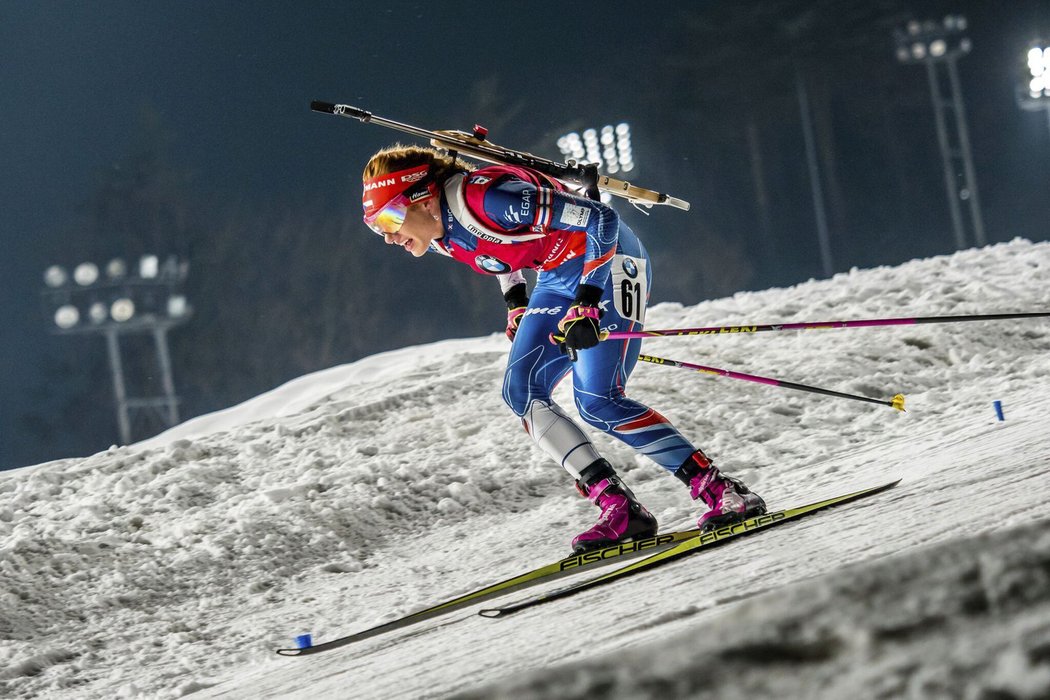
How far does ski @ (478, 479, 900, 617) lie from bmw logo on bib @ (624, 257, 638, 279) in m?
0.98

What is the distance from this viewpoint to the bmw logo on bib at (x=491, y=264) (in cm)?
375

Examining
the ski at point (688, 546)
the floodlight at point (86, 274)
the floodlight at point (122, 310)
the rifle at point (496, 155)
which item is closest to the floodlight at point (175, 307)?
Result: the floodlight at point (122, 310)

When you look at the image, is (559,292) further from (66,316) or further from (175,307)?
(175,307)

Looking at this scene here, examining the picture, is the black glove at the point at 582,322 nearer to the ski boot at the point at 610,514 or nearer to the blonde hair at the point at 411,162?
the ski boot at the point at 610,514

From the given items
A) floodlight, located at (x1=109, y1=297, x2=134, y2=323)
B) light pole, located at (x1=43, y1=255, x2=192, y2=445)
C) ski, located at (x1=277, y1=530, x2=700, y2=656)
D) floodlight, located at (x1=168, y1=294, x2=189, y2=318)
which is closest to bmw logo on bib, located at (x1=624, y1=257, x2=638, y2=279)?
ski, located at (x1=277, y1=530, x2=700, y2=656)

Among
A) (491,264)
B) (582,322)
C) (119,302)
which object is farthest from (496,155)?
(119,302)

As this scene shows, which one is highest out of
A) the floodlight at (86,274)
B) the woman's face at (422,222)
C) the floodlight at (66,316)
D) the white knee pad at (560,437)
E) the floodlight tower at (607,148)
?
the floodlight tower at (607,148)

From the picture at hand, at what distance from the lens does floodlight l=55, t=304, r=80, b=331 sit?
1948 cm

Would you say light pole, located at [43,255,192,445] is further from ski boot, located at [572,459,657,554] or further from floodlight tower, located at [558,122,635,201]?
ski boot, located at [572,459,657,554]

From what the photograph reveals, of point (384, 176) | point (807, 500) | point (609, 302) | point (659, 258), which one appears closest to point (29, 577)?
point (384, 176)

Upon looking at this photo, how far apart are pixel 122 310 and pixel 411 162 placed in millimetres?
18468

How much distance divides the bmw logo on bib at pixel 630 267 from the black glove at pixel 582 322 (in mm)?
363

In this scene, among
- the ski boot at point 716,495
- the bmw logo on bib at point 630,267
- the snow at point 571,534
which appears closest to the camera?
the snow at point 571,534

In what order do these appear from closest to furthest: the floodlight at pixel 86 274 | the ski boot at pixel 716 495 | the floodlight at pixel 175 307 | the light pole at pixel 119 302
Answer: the ski boot at pixel 716 495 < the floodlight at pixel 86 274 < the light pole at pixel 119 302 < the floodlight at pixel 175 307
